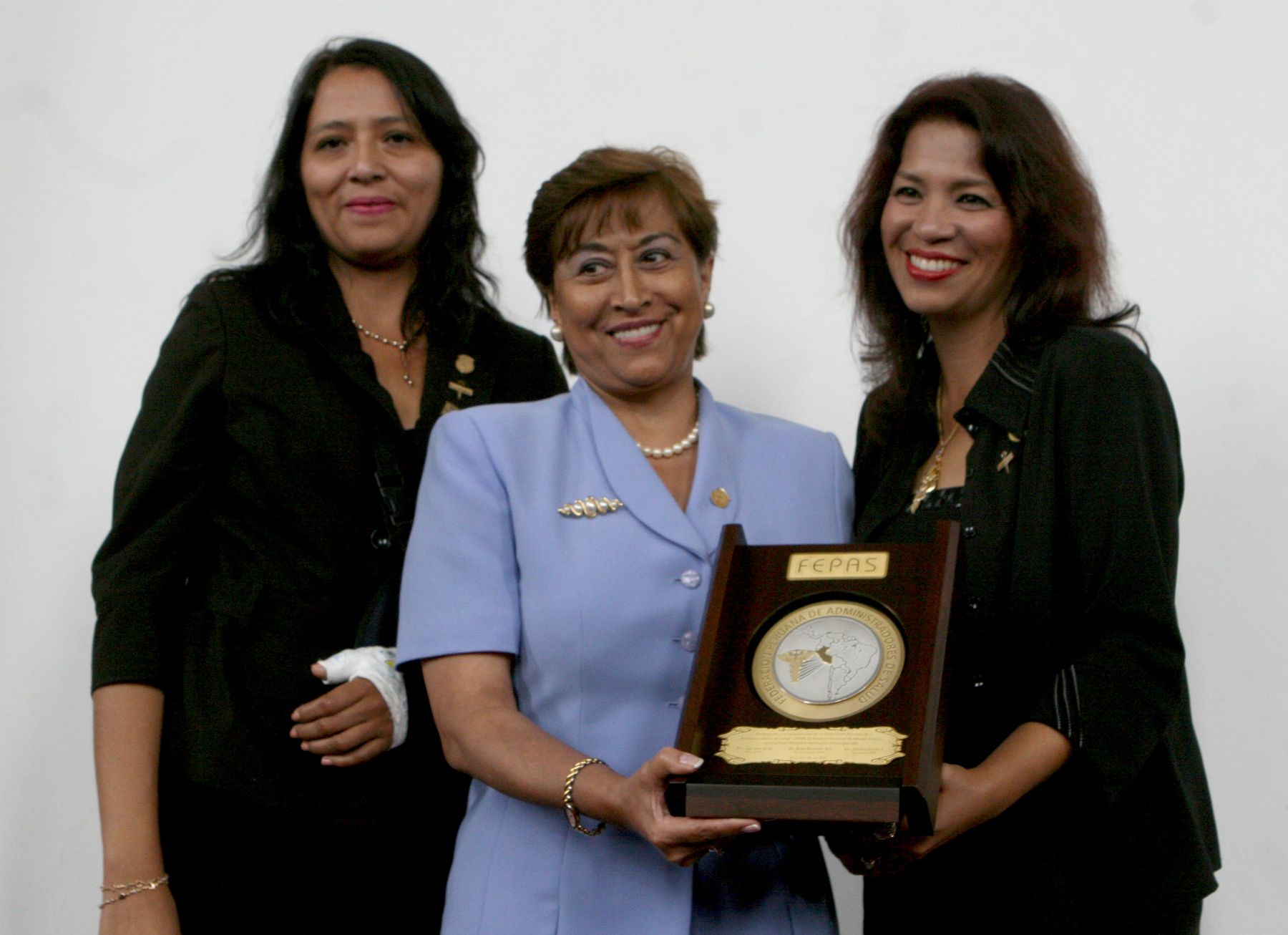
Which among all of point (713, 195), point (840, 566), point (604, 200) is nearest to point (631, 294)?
point (604, 200)

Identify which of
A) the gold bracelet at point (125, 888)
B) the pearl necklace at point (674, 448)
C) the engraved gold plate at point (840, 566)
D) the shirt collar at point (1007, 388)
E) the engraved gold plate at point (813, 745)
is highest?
the shirt collar at point (1007, 388)

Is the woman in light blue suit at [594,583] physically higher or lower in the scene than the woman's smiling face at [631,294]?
lower

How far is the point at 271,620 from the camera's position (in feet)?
6.60

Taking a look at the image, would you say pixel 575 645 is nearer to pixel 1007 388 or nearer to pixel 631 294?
pixel 631 294

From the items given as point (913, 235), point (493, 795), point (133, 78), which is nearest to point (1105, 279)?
point (913, 235)

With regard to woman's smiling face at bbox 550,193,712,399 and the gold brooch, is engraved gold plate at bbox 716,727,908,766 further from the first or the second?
woman's smiling face at bbox 550,193,712,399

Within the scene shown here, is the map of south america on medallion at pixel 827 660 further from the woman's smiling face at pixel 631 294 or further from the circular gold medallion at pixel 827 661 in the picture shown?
the woman's smiling face at pixel 631 294

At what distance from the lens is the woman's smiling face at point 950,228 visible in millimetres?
2014

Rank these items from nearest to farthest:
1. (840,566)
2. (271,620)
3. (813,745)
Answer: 1. (813,745)
2. (840,566)
3. (271,620)

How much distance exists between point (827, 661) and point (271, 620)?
32.0 inches

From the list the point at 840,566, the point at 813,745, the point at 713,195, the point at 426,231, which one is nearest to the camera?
the point at 813,745

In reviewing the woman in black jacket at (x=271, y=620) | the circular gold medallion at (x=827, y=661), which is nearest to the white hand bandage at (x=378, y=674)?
the woman in black jacket at (x=271, y=620)

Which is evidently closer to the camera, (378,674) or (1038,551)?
(1038,551)

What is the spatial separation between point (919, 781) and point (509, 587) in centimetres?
54
